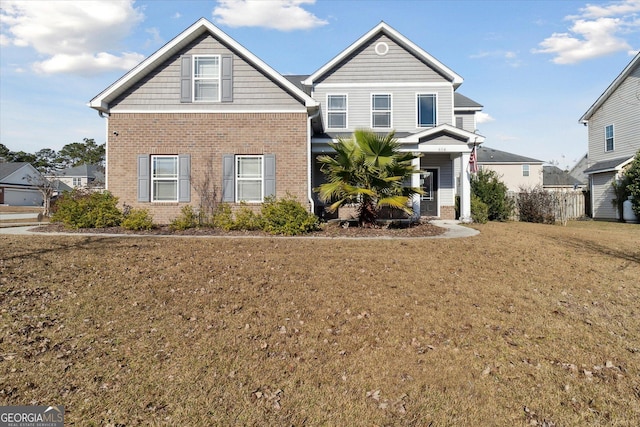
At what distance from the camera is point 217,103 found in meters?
13.8

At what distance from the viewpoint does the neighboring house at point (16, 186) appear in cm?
5075

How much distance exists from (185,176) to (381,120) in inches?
367

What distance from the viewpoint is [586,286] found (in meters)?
7.05

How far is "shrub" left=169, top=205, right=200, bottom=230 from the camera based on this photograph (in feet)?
41.3

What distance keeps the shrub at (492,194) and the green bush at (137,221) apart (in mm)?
14175

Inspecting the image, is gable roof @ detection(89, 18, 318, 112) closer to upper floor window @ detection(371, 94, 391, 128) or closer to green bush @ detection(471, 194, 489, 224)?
upper floor window @ detection(371, 94, 391, 128)

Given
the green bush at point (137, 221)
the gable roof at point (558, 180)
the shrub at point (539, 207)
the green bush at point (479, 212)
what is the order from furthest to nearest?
the gable roof at point (558, 180) → the shrub at point (539, 207) → the green bush at point (479, 212) → the green bush at point (137, 221)

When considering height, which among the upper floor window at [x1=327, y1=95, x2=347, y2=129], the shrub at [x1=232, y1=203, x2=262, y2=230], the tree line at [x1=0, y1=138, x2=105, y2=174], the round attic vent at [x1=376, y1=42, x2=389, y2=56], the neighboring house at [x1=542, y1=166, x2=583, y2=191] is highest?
the tree line at [x1=0, y1=138, x2=105, y2=174]

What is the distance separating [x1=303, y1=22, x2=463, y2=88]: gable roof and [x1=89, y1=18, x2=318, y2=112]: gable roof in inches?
192

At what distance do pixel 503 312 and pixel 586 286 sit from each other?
2.48m

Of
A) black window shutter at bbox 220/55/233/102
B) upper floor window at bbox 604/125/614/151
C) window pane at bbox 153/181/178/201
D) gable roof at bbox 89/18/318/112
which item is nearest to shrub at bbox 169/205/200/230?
window pane at bbox 153/181/178/201

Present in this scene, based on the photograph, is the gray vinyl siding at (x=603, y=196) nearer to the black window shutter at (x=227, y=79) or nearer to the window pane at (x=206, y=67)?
the black window shutter at (x=227, y=79)

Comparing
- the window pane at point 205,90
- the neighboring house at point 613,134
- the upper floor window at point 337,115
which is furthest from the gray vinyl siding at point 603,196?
the window pane at point 205,90

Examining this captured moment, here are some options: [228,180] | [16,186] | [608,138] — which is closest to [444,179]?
[228,180]
